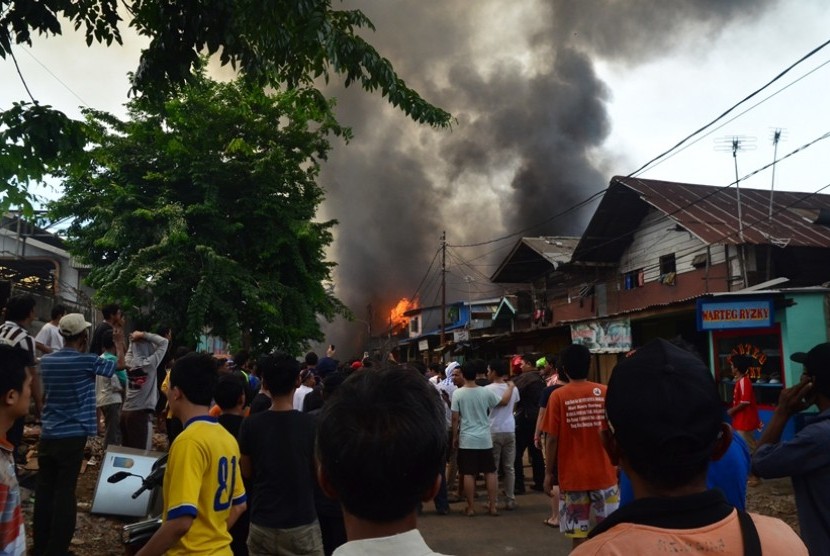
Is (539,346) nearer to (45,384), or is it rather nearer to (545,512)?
(545,512)

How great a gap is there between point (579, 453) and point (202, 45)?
444 centimetres

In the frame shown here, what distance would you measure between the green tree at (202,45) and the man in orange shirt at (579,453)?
2884 millimetres

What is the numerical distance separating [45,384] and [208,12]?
3173mm

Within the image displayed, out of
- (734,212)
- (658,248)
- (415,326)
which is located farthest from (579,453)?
(415,326)

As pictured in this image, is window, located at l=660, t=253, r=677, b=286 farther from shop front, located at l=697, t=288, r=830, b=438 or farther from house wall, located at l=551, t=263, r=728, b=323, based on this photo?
shop front, located at l=697, t=288, r=830, b=438

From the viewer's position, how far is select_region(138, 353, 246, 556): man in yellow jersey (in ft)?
8.73

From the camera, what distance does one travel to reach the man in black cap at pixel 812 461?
2.54 metres

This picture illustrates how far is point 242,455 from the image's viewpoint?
357 cm

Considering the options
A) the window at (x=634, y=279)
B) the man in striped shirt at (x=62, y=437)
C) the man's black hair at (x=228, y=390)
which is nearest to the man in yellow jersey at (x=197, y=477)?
the man's black hair at (x=228, y=390)

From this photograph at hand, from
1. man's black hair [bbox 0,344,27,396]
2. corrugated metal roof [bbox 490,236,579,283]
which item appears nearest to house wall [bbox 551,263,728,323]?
corrugated metal roof [bbox 490,236,579,283]

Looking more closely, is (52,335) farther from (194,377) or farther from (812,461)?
(812,461)

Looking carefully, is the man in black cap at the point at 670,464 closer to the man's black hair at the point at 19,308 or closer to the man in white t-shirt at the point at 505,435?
the man's black hair at the point at 19,308

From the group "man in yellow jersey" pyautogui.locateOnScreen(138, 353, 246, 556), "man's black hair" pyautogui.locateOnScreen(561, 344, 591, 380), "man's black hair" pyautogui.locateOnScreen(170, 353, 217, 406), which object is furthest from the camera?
"man's black hair" pyautogui.locateOnScreen(561, 344, 591, 380)

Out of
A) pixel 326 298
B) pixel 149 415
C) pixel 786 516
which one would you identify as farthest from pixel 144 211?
pixel 786 516
